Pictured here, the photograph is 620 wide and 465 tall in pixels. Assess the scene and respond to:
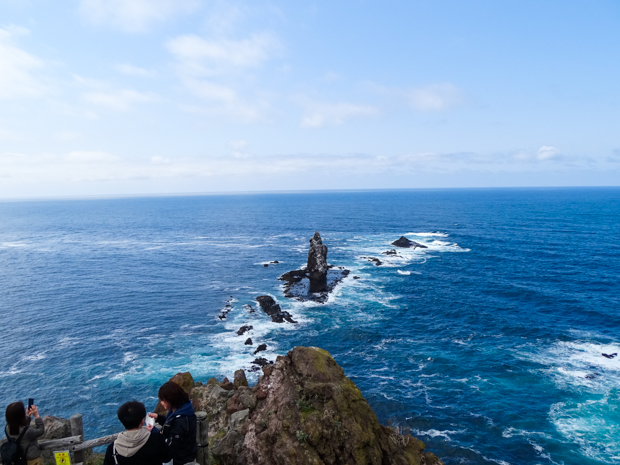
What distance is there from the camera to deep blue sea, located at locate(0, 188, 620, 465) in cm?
3172

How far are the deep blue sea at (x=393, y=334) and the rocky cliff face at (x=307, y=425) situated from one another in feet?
47.1

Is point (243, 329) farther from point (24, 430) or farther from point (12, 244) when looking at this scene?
point (12, 244)

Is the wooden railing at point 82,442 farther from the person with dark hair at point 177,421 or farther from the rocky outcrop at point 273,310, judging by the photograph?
the rocky outcrop at point 273,310

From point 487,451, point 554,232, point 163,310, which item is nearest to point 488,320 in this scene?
point 487,451

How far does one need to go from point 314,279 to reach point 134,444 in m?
62.5

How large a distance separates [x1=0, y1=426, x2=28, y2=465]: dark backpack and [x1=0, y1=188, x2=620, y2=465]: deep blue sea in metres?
26.6

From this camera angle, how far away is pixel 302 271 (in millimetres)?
76250

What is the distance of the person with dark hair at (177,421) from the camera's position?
27.9 ft

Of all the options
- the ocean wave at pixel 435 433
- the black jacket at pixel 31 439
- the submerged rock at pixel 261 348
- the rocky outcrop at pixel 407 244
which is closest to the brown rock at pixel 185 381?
the submerged rock at pixel 261 348

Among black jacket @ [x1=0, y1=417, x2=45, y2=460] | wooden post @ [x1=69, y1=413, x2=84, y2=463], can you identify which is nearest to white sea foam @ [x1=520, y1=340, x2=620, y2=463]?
wooden post @ [x1=69, y1=413, x2=84, y2=463]

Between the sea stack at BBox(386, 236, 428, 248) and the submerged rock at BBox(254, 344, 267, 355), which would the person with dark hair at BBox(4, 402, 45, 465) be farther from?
→ the sea stack at BBox(386, 236, 428, 248)

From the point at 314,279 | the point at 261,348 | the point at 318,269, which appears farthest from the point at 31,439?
the point at 314,279

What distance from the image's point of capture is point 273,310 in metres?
57.2

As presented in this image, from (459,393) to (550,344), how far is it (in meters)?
16.3
